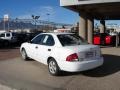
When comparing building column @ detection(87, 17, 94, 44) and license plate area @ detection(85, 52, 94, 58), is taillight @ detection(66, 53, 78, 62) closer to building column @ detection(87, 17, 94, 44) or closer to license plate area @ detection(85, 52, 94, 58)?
Answer: license plate area @ detection(85, 52, 94, 58)

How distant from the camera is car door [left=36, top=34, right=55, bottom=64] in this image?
9410mm

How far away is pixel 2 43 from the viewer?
2695 centimetres

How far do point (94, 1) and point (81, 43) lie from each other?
8.58 m

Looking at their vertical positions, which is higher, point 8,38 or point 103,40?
point 8,38

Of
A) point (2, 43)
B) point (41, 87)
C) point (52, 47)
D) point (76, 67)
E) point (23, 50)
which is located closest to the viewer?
point (41, 87)

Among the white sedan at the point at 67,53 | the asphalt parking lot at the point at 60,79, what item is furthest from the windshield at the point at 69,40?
the asphalt parking lot at the point at 60,79

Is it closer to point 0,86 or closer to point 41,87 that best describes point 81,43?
point 41,87

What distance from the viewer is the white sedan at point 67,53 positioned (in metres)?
8.35

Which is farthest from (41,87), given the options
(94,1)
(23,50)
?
(94,1)

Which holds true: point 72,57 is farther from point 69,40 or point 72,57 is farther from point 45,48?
point 45,48

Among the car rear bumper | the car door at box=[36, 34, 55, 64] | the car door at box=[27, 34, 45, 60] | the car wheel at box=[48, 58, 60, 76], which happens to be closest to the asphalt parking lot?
the car wheel at box=[48, 58, 60, 76]

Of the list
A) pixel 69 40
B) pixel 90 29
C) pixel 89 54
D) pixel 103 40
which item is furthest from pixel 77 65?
pixel 103 40

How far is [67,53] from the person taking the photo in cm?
841

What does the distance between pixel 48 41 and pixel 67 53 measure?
5.33 ft
